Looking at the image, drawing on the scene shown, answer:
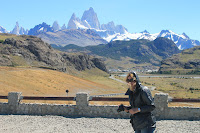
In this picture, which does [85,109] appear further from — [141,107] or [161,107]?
[141,107]

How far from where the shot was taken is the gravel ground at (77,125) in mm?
14156

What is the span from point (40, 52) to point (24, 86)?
75328 mm

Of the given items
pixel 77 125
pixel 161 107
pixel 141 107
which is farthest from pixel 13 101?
pixel 141 107

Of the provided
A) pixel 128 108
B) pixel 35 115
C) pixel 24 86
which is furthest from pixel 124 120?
pixel 24 86

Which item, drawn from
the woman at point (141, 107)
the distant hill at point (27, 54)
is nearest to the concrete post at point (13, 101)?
the woman at point (141, 107)

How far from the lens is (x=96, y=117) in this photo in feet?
57.2

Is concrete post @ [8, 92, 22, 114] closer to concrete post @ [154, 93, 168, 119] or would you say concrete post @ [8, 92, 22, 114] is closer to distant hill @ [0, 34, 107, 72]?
concrete post @ [154, 93, 168, 119]

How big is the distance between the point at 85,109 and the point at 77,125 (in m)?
2.57

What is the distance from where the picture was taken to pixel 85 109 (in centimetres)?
1775

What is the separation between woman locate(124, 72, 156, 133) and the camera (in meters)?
6.21

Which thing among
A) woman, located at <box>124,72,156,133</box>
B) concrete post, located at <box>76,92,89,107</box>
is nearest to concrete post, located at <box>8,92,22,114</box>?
concrete post, located at <box>76,92,89,107</box>

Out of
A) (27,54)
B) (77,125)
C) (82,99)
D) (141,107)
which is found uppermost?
(27,54)

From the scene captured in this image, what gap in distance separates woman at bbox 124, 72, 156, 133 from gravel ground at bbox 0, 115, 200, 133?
7881 millimetres

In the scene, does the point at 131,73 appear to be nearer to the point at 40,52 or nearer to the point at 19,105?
the point at 19,105
